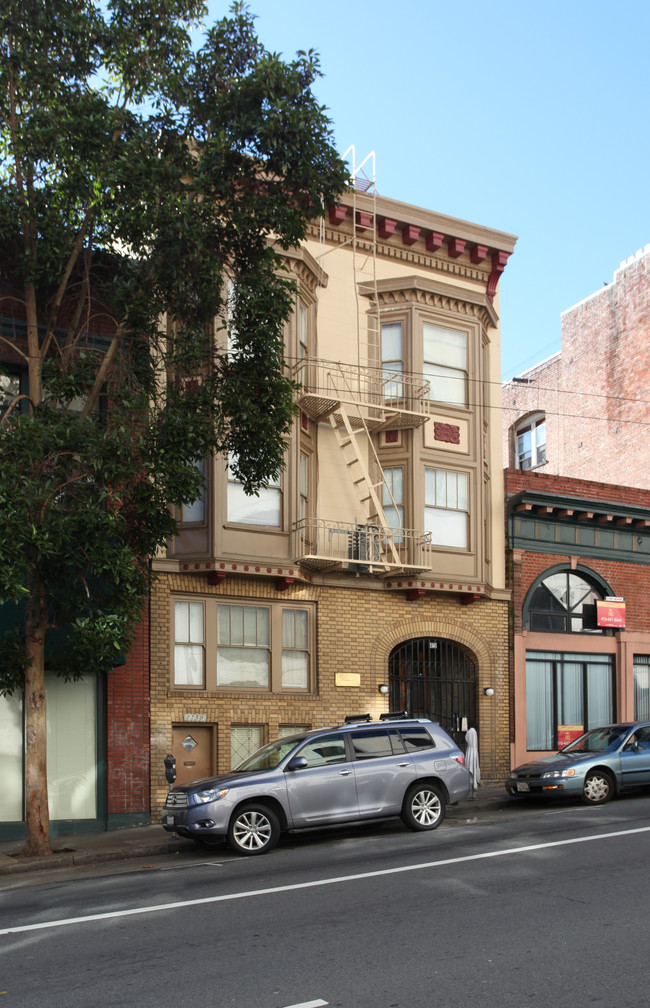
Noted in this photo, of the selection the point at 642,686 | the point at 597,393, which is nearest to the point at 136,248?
the point at 642,686

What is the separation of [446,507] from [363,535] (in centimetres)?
229

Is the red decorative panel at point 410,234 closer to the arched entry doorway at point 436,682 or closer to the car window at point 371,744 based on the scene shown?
the arched entry doorway at point 436,682

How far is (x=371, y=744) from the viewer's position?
47.0 ft

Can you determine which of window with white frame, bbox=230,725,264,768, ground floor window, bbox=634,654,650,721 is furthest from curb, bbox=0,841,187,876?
ground floor window, bbox=634,654,650,721

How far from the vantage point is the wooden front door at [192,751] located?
1812 cm

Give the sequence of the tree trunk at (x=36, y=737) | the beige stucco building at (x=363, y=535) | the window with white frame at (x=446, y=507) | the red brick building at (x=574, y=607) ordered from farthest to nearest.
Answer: the red brick building at (x=574, y=607), the window with white frame at (x=446, y=507), the beige stucco building at (x=363, y=535), the tree trunk at (x=36, y=737)

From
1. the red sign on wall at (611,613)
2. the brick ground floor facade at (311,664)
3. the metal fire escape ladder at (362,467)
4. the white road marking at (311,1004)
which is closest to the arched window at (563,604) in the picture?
the red sign on wall at (611,613)

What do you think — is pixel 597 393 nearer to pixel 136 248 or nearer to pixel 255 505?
pixel 255 505

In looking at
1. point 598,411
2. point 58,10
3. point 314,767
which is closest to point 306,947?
point 314,767

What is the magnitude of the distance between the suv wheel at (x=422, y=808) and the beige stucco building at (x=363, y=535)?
5006mm

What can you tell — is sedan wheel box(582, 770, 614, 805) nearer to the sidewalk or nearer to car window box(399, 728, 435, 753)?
the sidewalk

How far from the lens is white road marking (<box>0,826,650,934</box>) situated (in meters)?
9.23

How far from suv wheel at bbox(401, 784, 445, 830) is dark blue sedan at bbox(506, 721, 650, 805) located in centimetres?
341

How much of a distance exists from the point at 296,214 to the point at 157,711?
8.57 metres
